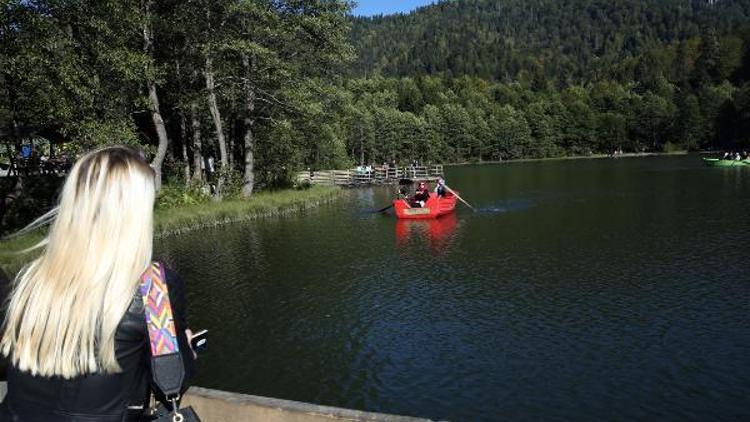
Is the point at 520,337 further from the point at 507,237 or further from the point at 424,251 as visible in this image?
the point at 507,237

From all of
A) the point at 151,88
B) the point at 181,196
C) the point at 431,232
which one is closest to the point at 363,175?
the point at 181,196

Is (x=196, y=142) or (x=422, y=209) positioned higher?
(x=196, y=142)

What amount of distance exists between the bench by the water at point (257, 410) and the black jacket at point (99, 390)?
282cm

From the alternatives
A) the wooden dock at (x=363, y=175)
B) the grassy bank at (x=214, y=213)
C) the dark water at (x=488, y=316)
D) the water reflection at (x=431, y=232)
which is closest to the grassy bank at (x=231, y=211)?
the grassy bank at (x=214, y=213)

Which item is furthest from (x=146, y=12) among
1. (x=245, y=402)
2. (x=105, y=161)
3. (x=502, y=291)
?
(x=105, y=161)

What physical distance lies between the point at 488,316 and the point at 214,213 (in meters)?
19.1

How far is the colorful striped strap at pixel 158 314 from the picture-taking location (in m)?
2.70

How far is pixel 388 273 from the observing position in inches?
762

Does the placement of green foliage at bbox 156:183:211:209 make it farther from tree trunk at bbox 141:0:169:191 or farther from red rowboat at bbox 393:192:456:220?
red rowboat at bbox 393:192:456:220

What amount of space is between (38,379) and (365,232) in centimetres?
2544

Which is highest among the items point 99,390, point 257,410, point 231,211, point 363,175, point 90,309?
point 90,309

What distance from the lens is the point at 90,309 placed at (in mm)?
2658

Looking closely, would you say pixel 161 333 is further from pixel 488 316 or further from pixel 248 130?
pixel 248 130

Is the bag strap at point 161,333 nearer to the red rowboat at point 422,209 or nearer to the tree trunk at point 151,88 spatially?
the tree trunk at point 151,88
